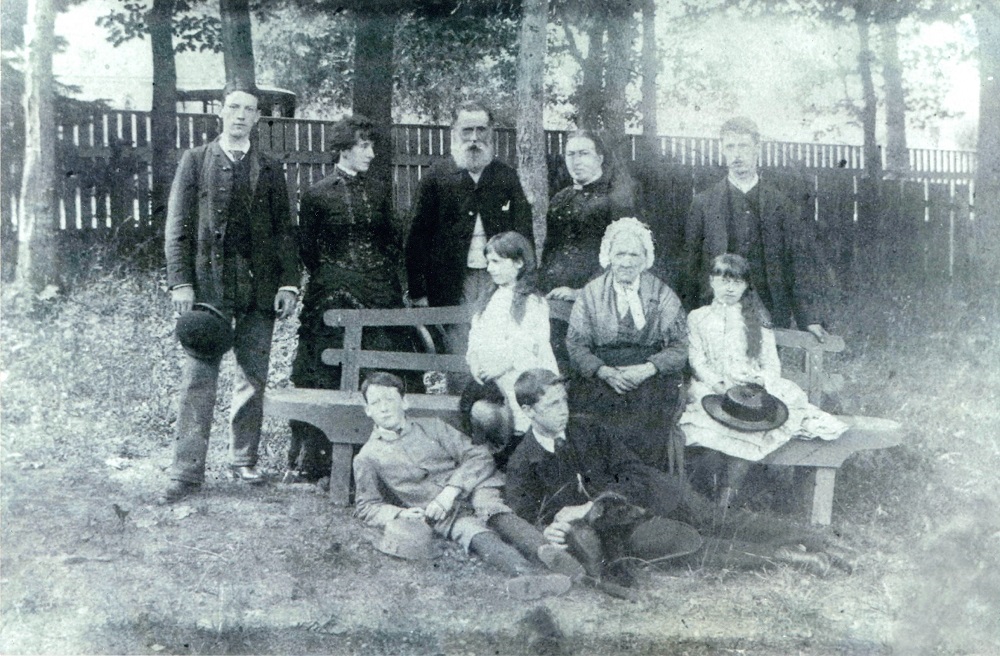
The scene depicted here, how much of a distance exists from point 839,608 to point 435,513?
1.67m

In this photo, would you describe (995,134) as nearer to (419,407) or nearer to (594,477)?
(594,477)

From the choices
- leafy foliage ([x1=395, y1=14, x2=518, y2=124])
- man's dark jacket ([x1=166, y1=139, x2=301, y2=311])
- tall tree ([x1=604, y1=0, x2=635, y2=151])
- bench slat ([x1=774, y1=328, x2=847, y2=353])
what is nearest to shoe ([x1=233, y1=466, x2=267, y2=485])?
man's dark jacket ([x1=166, y1=139, x2=301, y2=311])

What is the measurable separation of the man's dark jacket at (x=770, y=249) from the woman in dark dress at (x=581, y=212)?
345 millimetres

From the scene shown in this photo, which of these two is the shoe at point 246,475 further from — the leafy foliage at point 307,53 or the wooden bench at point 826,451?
the wooden bench at point 826,451

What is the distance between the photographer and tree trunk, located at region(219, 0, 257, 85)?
13.1 feet

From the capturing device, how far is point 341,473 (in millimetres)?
3932

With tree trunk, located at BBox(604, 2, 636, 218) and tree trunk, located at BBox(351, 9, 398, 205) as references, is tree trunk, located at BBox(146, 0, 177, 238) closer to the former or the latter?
tree trunk, located at BBox(351, 9, 398, 205)

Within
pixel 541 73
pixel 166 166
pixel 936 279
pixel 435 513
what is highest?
pixel 541 73

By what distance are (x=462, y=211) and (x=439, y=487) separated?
1.25 metres

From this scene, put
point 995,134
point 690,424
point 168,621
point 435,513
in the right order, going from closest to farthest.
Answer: point 168,621, point 435,513, point 690,424, point 995,134

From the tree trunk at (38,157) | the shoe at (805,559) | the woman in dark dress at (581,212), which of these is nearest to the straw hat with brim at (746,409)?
the shoe at (805,559)

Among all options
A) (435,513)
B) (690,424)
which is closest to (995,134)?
(690,424)

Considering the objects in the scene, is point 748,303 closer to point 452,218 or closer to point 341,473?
point 452,218

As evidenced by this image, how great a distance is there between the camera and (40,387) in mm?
3867
